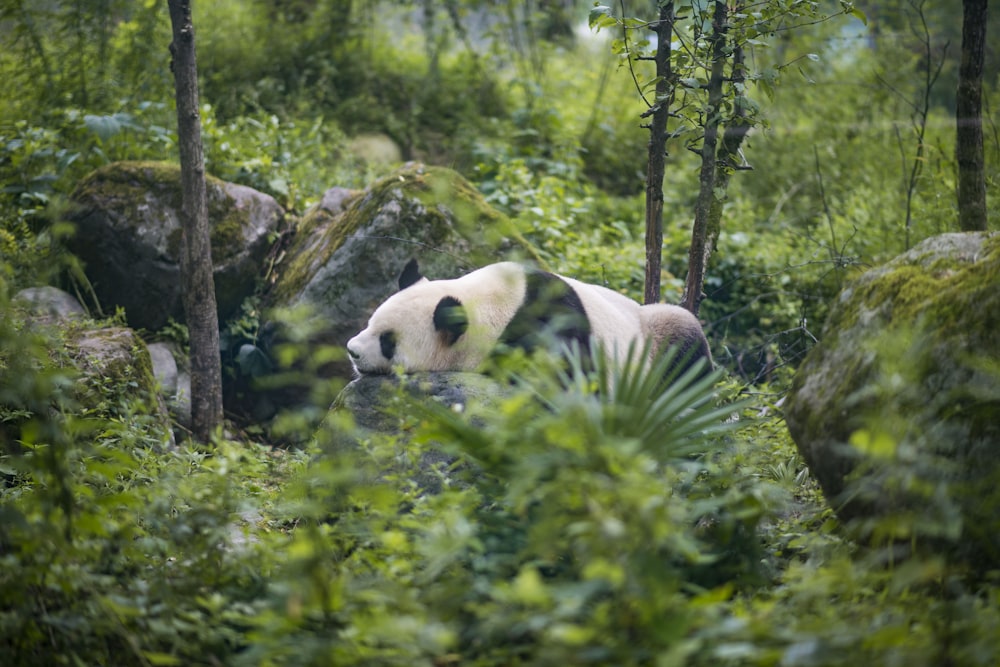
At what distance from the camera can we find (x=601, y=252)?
6895 millimetres

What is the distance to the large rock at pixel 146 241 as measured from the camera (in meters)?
5.78

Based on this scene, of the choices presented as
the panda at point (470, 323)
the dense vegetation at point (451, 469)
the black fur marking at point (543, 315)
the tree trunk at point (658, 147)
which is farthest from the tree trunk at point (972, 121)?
the black fur marking at point (543, 315)

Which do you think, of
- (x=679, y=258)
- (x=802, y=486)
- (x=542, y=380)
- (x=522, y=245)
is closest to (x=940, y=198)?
(x=679, y=258)

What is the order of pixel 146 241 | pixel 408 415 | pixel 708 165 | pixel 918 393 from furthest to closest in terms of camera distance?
pixel 146 241, pixel 708 165, pixel 408 415, pixel 918 393

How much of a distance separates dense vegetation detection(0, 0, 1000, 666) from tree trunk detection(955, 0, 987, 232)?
0.77 meters

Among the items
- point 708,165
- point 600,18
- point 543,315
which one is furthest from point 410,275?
point 708,165

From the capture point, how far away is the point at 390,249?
5.52 m

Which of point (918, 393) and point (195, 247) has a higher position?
point (195, 247)

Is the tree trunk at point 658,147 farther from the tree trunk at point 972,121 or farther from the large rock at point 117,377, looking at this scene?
the large rock at point 117,377

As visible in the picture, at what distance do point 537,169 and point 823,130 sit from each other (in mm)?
3527

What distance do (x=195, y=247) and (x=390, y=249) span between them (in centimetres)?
121

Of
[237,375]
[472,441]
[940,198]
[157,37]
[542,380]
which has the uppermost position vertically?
[157,37]

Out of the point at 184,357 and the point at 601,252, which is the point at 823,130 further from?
the point at 184,357

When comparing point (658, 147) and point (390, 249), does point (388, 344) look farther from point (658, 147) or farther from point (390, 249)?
point (658, 147)
